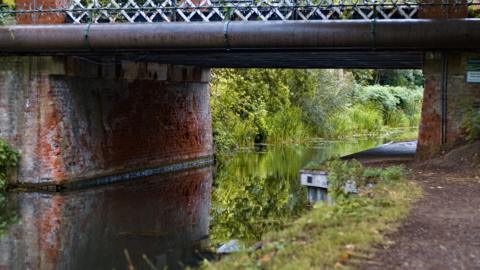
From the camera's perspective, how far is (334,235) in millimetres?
7141

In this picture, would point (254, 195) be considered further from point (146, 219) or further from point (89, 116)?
point (89, 116)

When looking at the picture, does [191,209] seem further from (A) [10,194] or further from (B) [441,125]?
(B) [441,125]

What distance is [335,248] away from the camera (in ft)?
21.9

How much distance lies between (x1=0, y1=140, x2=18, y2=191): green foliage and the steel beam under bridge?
2.15 metres

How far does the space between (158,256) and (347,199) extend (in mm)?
2887

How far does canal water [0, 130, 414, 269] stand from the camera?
1007 cm

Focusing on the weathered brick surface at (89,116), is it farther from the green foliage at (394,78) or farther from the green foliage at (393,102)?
the green foliage at (394,78)

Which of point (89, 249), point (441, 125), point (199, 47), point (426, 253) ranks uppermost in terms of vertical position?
point (199, 47)

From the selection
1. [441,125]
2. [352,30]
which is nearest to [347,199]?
[352,30]

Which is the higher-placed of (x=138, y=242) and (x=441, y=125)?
(x=441, y=125)

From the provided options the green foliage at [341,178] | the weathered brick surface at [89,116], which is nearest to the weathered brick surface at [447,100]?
the green foliage at [341,178]

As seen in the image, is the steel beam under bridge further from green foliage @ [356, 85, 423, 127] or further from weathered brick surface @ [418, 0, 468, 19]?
green foliage @ [356, 85, 423, 127]

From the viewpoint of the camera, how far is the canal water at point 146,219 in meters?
10.1

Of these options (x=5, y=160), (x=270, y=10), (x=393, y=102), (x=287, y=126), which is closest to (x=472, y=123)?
(x=270, y=10)
